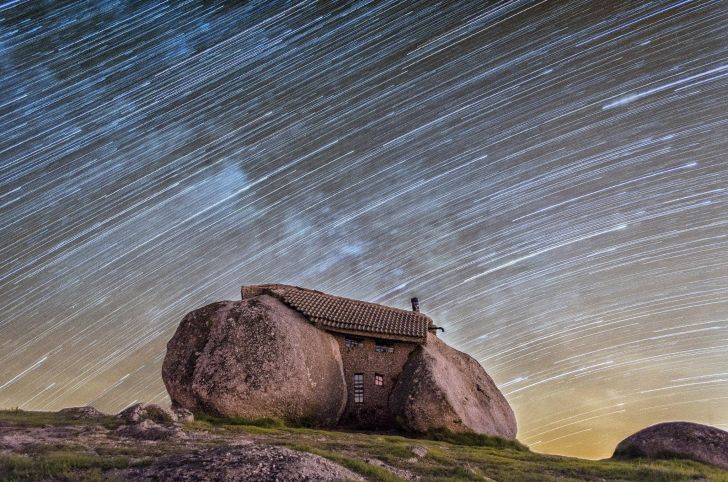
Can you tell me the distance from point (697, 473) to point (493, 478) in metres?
8.44

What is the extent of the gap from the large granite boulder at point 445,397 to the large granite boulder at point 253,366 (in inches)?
147

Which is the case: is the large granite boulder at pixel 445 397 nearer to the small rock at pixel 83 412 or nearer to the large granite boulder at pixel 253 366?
the large granite boulder at pixel 253 366

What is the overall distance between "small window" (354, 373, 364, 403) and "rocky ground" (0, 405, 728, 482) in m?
4.87

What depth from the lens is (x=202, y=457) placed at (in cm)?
1223

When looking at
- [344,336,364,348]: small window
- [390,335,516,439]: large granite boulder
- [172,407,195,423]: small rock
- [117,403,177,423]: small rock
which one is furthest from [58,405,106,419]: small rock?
[390,335,516,439]: large granite boulder

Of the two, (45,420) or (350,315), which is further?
(350,315)

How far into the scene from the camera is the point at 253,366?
2683 cm

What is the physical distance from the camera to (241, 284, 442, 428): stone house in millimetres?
30172

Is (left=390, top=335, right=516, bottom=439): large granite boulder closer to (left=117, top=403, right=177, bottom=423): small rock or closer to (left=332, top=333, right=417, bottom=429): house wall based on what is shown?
(left=332, top=333, right=417, bottom=429): house wall

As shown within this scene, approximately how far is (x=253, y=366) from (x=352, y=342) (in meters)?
7.04

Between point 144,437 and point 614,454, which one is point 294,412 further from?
point 614,454

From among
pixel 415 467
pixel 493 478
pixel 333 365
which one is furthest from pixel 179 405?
pixel 493 478

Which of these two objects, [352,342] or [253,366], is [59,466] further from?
[352,342]

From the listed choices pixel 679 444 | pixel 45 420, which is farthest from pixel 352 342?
pixel 679 444
